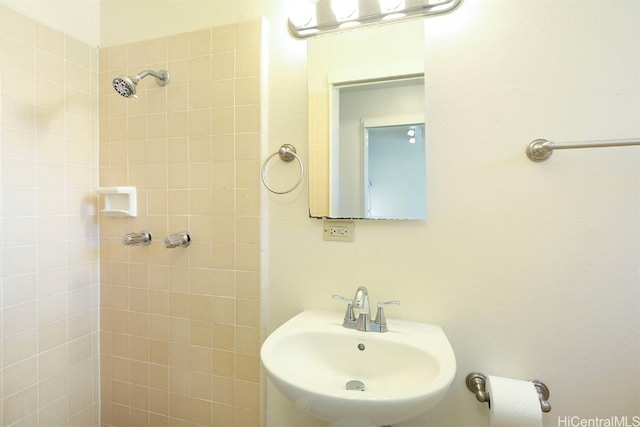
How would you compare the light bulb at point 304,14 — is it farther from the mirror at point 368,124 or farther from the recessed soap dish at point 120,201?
the recessed soap dish at point 120,201

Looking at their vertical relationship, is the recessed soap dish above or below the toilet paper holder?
above

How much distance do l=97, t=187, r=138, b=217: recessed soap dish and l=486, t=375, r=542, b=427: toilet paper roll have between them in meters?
1.49

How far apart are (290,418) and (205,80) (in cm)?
138

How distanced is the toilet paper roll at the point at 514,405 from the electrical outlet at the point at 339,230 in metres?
0.63

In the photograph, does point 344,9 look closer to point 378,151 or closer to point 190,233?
point 378,151

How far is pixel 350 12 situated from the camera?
3.48 feet

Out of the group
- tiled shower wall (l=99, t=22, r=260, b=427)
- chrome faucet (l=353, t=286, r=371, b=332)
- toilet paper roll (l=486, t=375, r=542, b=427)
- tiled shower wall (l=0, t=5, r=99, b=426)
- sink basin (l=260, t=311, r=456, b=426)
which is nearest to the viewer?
sink basin (l=260, t=311, r=456, b=426)

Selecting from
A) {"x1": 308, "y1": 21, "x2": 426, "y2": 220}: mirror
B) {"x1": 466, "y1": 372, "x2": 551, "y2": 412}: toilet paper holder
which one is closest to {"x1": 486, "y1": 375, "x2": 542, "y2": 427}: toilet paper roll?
{"x1": 466, "y1": 372, "x2": 551, "y2": 412}: toilet paper holder

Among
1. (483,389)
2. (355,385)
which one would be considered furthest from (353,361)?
(483,389)

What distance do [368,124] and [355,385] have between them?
863mm

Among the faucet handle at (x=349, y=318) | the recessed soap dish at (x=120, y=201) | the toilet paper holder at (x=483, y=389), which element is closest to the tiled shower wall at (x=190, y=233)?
the recessed soap dish at (x=120, y=201)

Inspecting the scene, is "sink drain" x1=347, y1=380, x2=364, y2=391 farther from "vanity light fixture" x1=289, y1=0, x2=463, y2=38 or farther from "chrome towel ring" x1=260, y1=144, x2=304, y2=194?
"vanity light fixture" x1=289, y1=0, x2=463, y2=38

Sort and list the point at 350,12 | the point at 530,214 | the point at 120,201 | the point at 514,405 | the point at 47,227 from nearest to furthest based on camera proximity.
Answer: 1. the point at 514,405
2. the point at 530,214
3. the point at 350,12
4. the point at 47,227
5. the point at 120,201

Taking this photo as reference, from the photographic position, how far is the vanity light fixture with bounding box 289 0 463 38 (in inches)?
39.6
